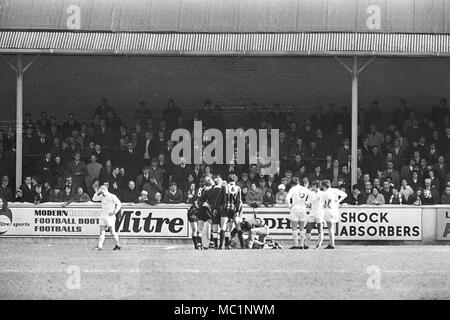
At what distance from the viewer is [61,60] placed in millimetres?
36656

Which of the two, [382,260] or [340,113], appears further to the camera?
[340,113]

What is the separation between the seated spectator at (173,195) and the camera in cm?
2875

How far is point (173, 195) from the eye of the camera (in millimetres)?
28781

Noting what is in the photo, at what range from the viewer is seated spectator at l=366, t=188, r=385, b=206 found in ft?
92.1

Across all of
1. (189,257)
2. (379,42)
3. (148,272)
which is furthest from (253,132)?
Result: (148,272)

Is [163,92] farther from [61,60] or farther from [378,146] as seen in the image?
[378,146]

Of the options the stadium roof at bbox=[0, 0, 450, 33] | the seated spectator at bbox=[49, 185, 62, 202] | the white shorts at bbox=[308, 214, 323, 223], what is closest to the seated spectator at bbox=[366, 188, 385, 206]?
the white shorts at bbox=[308, 214, 323, 223]

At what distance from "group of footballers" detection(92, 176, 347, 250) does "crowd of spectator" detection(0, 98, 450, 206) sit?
214 cm

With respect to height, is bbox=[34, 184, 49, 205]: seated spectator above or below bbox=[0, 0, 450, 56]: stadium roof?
below

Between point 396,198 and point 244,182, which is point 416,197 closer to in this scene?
point 396,198

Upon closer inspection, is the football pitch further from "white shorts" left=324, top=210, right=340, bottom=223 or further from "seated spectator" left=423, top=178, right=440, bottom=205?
"seated spectator" left=423, top=178, right=440, bottom=205

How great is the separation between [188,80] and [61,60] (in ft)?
13.5

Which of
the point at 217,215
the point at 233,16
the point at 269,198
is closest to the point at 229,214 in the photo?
the point at 217,215

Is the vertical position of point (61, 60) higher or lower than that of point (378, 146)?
higher
